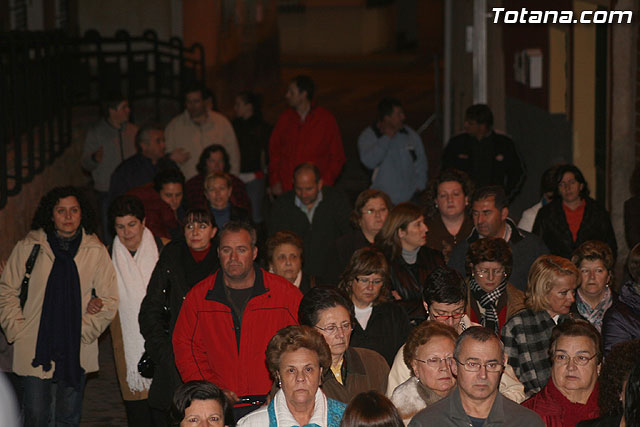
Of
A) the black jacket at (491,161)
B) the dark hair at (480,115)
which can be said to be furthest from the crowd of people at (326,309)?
the dark hair at (480,115)

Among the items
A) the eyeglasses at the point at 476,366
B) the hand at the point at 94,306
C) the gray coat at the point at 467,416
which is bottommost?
the gray coat at the point at 467,416

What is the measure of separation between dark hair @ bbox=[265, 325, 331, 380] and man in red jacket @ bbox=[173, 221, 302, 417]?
1095 mm

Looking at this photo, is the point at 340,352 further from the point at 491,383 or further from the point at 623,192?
the point at 623,192

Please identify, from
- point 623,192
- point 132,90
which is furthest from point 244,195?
point 132,90

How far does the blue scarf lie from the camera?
349 inches

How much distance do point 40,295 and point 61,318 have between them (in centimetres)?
24

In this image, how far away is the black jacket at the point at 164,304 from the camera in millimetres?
8547

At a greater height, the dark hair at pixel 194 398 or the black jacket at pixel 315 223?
the black jacket at pixel 315 223

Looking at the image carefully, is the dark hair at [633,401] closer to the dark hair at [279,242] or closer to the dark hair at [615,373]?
the dark hair at [615,373]

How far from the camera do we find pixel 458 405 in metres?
6.34

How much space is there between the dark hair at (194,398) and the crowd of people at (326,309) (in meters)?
0.01

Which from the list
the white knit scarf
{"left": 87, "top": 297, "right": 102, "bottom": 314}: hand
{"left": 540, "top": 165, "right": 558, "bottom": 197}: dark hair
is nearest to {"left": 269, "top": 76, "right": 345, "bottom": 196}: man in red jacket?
{"left": 540, "top": 165, "right": 558, "bottom": 197}: dark hair

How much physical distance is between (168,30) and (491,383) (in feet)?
67.3

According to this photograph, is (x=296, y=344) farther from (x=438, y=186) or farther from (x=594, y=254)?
(x=438, y=186)
